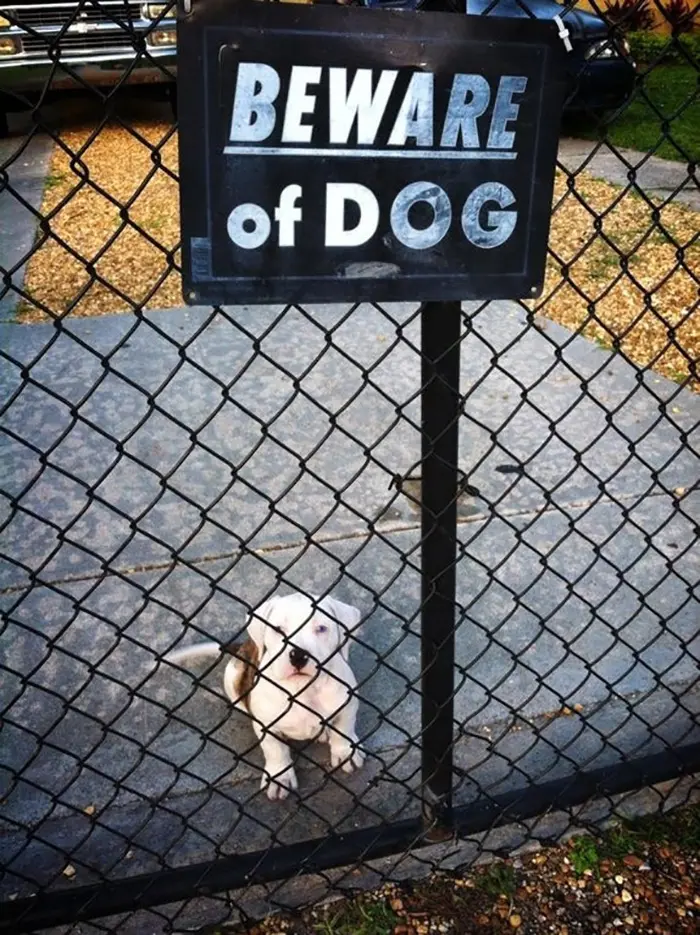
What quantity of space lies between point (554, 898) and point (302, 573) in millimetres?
1405

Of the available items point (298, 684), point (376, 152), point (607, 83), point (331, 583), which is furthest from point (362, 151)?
point (607, 83)

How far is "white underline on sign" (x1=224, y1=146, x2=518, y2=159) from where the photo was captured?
136cm

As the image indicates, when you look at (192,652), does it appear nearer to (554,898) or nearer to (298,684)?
(298,684)

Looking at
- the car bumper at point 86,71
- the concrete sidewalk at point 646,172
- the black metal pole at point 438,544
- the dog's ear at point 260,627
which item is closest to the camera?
the black metal pole at point 438,544

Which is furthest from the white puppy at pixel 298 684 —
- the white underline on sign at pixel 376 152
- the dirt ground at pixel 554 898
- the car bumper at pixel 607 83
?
the car bumper at pixel 607 83

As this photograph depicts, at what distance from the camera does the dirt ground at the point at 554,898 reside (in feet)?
6.89

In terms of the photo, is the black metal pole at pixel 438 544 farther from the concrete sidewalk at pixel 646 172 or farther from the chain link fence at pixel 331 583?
the concrete sidewalk at pixel 646 172

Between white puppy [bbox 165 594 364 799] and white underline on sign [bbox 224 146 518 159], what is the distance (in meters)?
1.13

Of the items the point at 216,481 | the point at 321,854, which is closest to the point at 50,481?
the point at 216,481

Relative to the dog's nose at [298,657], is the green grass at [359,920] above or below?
below

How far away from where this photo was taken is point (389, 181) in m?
1.44

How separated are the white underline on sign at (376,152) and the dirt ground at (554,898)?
5.51ft

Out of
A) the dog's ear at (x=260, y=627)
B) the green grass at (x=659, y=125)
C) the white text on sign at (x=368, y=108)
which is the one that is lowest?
the green grass at (x=659, y=125)

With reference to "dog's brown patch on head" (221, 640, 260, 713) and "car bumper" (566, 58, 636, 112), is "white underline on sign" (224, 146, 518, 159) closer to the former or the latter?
"dog's brown patch on head" (221, 640, 260, 713)
